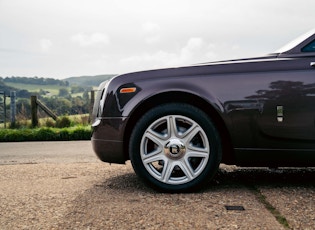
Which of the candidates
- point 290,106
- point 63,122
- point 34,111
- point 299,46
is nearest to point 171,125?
point 290,106

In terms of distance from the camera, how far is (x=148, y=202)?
3.08m

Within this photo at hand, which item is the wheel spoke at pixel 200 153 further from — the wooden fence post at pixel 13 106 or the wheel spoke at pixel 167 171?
the wooden fence post at pixel 13 106

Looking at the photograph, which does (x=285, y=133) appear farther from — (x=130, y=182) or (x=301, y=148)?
(x=130, y=182)

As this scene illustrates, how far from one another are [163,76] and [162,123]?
399 millimetres

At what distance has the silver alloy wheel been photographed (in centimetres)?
339

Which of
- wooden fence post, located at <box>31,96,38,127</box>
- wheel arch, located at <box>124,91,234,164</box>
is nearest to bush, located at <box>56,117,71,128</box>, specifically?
wooden fence post, located at <box>31,96,38,127</box>

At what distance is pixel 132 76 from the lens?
11.9 feet

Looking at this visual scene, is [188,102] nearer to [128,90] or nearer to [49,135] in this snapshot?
[128,90]

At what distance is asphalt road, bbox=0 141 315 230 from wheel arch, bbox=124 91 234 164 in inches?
12.9

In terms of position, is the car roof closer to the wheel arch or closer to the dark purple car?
the dark purple car

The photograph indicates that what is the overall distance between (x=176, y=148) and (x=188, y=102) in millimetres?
435

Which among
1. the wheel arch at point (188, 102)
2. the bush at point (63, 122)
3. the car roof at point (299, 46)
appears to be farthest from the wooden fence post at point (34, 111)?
the car roof at point (299, 46)

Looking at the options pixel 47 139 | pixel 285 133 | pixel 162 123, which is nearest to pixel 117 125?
pixel 162 123

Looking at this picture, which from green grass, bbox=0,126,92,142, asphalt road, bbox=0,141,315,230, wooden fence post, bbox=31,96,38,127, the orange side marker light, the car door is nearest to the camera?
asphalt road, bbox=0,141,315,230
